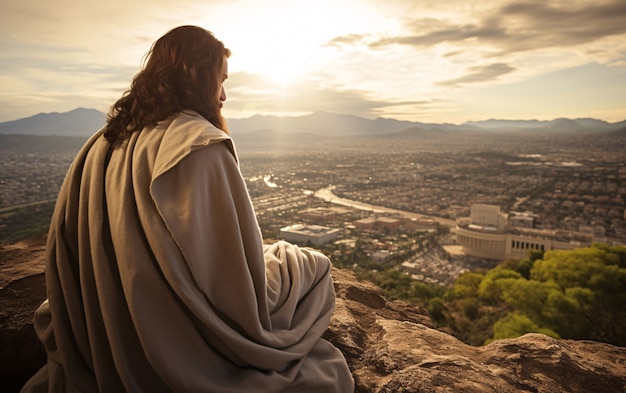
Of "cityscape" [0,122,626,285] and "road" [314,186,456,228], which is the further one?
"road" [314,186,456,228]

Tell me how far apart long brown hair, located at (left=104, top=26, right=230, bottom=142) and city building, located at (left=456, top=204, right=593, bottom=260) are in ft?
52.9

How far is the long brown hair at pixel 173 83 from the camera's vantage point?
123 cm

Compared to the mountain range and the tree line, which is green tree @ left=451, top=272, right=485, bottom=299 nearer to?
the tree line

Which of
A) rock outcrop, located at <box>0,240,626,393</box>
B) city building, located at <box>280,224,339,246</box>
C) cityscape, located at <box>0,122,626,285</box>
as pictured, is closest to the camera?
rock outcrop, located at <box>0,240,626,393</box>

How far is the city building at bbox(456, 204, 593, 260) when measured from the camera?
589 inches

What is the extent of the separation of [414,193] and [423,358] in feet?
96.6

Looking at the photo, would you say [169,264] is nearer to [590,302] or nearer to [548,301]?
[548,301]

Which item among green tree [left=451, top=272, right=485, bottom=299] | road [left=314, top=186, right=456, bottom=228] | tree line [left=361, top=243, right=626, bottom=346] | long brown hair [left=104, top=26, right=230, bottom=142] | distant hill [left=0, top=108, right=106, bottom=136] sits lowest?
road [left=314, top=186, right=456, bottom=228]

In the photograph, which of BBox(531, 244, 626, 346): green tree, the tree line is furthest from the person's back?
BBox(531, 244, 626, 346): green tree

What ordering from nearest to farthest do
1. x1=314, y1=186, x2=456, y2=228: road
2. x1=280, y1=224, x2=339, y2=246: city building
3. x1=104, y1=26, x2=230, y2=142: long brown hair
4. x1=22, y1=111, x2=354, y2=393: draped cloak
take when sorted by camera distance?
1. x1=22, y1=111, x2=354, y2=393: draped cloak
2. x1=104, y1=26, x2=230, y2=142: long brown hair
3. x1=280, y1=224, x2=339, y2=246: city building
4. x1=314, y1=186, x2=456, y2=228: road

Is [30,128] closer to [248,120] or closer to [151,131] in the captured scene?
[151,131]

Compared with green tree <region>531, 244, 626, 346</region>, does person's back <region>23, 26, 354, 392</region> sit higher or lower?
higher

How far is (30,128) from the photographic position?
28.2 metres

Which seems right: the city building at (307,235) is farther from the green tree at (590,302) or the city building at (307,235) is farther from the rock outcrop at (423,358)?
the rock outcrop at (423,358)
